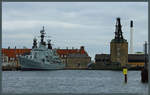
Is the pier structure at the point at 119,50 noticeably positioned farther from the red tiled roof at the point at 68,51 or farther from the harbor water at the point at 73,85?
the harbor water at the point at 73,85

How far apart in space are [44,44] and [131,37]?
31.0m

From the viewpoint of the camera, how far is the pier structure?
133125 millimetres

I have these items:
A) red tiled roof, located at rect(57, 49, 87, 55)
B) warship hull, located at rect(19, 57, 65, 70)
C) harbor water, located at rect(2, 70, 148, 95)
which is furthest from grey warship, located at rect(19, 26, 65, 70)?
harbor water, located at rect(2, 70, 148, 95)

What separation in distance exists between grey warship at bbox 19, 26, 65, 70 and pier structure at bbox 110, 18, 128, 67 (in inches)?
737

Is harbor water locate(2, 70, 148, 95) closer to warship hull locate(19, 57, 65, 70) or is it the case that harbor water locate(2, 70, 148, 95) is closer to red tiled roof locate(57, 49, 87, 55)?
warship hull locate(19, 57, 65, 70)

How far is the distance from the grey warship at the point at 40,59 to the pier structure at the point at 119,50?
18731 mm

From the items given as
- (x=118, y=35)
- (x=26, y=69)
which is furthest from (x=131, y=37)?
(x=26, y=69)

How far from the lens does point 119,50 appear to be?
133 m

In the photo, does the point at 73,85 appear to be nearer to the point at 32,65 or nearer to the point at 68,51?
the point at 32,65

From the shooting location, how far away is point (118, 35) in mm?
135750

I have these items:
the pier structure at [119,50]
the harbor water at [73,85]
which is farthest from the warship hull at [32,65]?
the harbor water at [73,85]

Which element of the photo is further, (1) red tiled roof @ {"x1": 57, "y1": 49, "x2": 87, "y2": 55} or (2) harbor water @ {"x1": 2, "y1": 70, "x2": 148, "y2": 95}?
(1) red tiled roof @ {"x1": 57, "y1": 49, "x2": 87, "y2": 55}

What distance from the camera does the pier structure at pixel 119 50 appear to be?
133m

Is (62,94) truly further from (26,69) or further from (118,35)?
(118,35)
